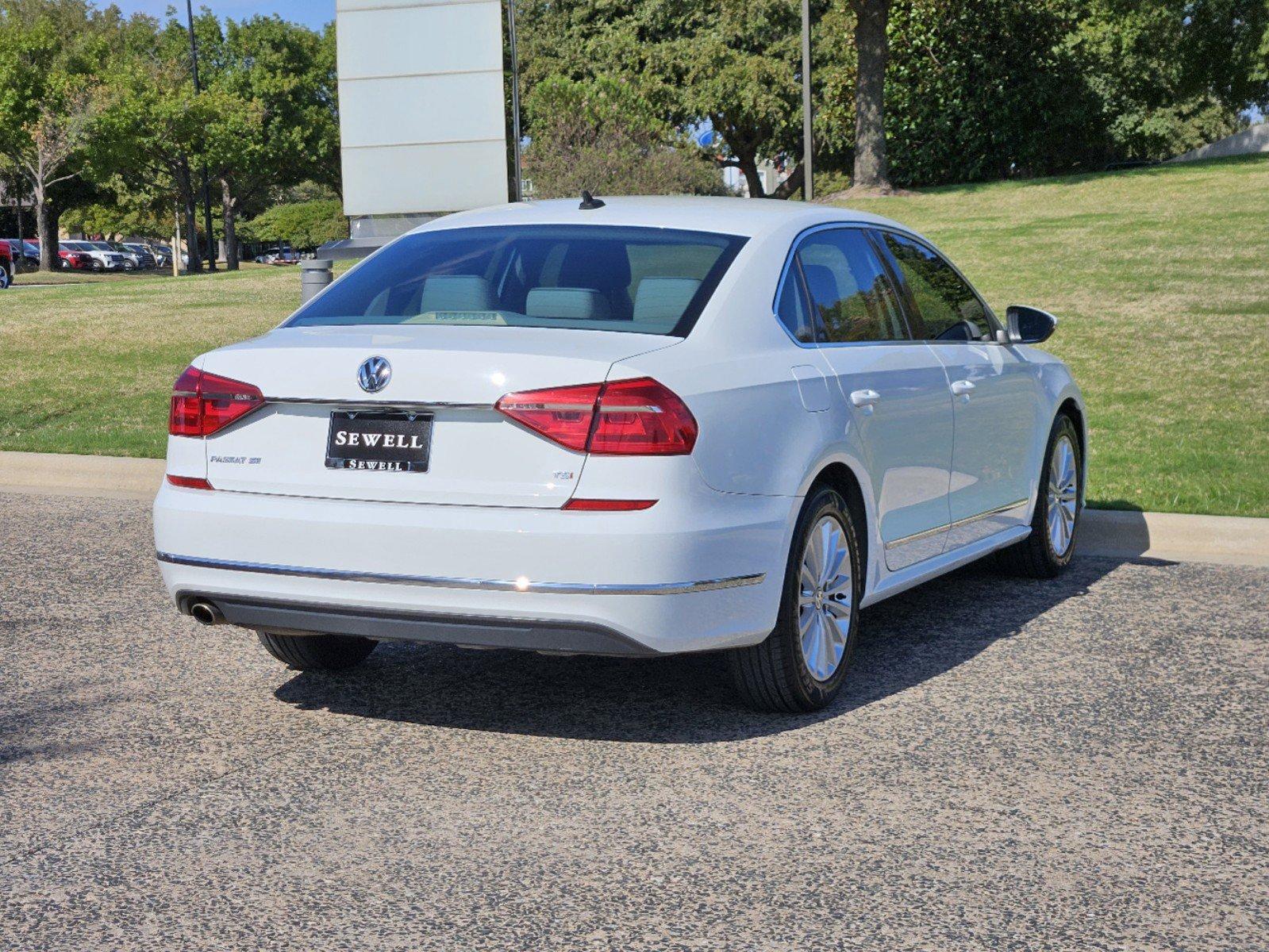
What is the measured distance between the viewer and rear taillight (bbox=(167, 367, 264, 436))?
5.24 metres

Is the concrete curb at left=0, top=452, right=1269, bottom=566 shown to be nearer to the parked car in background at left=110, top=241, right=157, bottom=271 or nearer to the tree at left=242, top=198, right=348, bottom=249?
the parked car in background at left=110, top=241, right=157, bottom=271

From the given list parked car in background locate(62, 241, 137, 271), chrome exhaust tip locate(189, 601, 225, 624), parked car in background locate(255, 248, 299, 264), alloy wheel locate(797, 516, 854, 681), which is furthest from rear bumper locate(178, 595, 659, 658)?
parked car in background locate(255, 248, 299, 264)

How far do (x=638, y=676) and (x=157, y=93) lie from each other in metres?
63.1

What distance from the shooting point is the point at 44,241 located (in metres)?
67.6

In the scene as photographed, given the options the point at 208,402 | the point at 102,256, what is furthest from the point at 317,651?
the point at 102,256

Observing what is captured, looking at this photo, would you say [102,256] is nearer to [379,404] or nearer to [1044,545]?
[1044,545]

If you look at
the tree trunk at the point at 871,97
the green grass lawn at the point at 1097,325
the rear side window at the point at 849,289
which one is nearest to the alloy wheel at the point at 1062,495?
the green grass lawn at the point at 1097,325

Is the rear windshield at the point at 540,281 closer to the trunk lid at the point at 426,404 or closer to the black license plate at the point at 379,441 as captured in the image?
the trunk lid at the point at 426,404

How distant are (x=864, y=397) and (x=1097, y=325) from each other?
498 inches

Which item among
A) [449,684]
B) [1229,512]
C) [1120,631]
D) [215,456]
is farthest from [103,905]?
[1229,512]

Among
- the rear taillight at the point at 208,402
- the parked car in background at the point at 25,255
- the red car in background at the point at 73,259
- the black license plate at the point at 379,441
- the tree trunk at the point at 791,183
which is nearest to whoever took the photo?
the black license plate at the point at 379,441

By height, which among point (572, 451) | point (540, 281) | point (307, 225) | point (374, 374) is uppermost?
point (307, 225)

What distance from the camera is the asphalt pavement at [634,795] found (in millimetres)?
3893

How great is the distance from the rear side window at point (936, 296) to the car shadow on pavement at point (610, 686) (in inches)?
50.3
